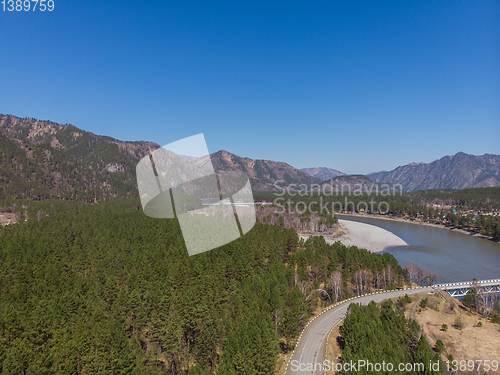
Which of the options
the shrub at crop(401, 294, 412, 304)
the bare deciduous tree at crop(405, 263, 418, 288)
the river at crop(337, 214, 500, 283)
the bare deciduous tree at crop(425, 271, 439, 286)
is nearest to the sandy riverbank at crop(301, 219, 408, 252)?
the river at crop(337, 214, 500, 283)

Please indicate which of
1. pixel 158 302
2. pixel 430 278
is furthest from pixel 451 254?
pixel 158 302

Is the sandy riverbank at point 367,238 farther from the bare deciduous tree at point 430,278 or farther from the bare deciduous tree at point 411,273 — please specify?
the bare deciduous tree at point 430,278

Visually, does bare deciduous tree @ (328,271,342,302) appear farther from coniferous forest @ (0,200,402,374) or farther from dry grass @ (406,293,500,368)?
dry grass @ (406,293,500,368)

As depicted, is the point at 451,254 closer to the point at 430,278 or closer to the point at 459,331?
the point at 430,278

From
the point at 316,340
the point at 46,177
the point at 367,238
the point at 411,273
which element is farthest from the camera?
the point at 46,177

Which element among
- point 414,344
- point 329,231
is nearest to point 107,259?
point 414,344
